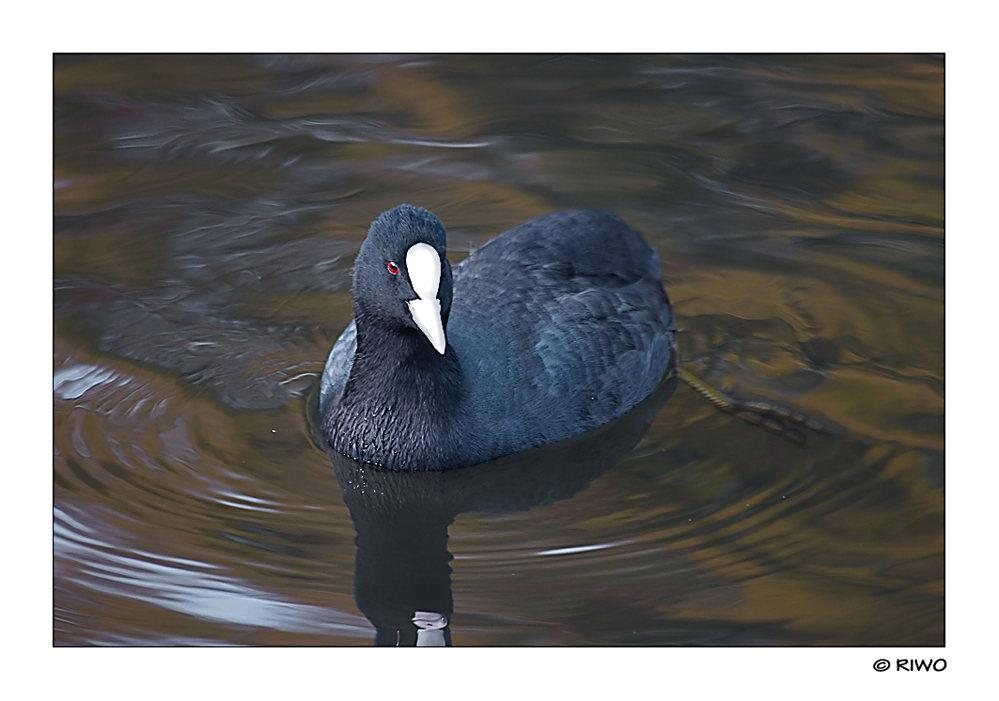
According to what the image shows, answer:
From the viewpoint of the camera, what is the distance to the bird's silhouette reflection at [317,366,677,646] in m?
4.54

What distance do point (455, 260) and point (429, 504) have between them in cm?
213

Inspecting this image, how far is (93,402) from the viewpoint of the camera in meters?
5.68

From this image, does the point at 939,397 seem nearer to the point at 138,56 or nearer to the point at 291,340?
the point at 291,340

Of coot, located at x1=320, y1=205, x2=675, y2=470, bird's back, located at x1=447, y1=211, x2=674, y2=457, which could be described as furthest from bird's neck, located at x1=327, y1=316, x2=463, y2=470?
bird's back, located at x1=447, y1=211, x2=674, y2=457

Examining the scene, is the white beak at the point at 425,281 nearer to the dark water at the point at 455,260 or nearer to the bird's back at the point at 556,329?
the bird's back at the point at 556,329

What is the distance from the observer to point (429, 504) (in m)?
5.13

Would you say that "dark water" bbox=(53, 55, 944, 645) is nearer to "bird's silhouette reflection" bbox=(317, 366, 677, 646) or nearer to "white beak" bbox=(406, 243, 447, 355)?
"bird's silhouette reflection" bbox=(317, 366, 677, 646)

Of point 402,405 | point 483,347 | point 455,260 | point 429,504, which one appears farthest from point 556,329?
point 455,260

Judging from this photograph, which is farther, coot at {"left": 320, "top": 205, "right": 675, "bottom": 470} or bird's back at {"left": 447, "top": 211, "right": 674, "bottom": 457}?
bird's back at {"left": 447, "top": 211, "right": 674, "bottom": 457}

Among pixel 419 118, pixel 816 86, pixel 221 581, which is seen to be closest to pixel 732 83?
pixel 816 86

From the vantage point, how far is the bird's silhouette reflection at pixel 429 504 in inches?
179

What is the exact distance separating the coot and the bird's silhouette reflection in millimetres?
64

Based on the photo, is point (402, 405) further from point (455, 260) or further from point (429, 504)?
point (455, 260)

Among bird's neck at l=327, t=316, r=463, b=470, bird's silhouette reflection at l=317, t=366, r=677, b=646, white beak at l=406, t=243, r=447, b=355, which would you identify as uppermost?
white beak at l=406, t=243, r=447, b=355
